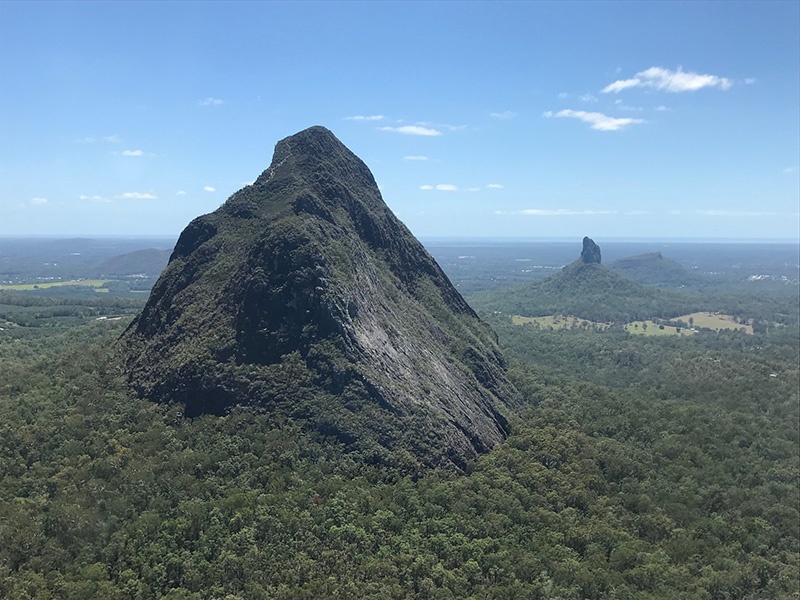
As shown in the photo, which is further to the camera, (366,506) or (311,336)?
(311,336)

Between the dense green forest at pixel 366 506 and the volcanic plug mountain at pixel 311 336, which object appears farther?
the volcanic plug mountain at pixel 311 336

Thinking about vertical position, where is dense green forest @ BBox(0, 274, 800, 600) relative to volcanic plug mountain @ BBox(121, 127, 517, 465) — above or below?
below

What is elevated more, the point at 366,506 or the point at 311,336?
the point at 311,336

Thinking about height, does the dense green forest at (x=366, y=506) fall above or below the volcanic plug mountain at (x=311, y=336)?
below

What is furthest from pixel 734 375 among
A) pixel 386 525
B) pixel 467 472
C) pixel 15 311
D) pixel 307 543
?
pixel 15 311

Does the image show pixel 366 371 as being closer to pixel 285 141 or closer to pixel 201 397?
pixel 201 397
